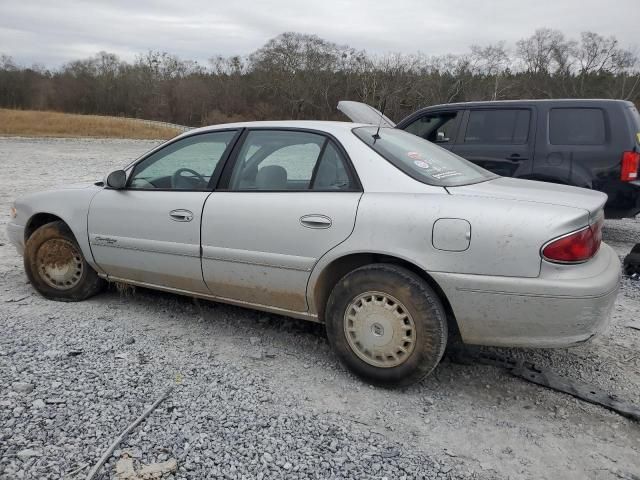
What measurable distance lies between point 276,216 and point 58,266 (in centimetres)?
226

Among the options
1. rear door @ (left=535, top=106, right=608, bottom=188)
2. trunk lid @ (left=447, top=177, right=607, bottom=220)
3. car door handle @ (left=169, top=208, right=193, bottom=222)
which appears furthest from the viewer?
rear door @ (left=535, top=106, right=608, bottom=188)

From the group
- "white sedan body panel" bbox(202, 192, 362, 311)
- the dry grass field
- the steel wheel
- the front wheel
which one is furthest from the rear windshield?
the dry grass field

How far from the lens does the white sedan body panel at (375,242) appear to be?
2557mm

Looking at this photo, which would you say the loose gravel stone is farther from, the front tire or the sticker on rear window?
the sticker on rear window

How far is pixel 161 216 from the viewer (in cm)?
364

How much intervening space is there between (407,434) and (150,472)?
124 centimetres

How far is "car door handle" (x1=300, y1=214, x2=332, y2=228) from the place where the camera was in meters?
2.98

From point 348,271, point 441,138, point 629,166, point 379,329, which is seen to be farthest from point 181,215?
point 629,166

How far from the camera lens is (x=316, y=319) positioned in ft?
10.7

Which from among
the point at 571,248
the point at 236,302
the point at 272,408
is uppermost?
the point at 571,248

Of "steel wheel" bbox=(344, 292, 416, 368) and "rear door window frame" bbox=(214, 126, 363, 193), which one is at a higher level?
"rear door window frame" bbox=(214, 126, 363, 193)

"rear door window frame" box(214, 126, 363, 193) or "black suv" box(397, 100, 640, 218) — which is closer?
"rear door window frame" box(214, 126, 363, 193)

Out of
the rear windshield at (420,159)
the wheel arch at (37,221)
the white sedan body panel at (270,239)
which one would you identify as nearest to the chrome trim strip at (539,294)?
the rear windshield at (420,159)

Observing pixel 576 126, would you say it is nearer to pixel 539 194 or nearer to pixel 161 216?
pixel 539 194
